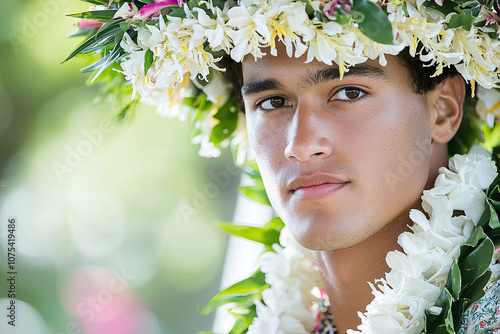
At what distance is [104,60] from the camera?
2.11 meters

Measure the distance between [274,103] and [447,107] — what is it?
557 millimetres

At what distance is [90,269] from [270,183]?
2.93 meters

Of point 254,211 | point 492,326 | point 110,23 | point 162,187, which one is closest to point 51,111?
point 162,187

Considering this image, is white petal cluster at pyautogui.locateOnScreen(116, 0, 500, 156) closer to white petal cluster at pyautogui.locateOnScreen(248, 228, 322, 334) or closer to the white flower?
the white flower

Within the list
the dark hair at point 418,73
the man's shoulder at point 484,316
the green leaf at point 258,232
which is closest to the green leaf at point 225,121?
the green leaf at point 258,232

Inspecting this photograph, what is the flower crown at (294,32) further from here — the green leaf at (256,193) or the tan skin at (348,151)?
the green leaf at (256,193)

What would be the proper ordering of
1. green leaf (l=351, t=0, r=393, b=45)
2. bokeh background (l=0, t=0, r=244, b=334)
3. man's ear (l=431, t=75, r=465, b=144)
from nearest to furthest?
green leaf (l=351, t=0, r=393, b=45) < man's ear (l=431, t=75, r=465, b=144) < bokeh background (l=0, t=0, r=244, b=334)

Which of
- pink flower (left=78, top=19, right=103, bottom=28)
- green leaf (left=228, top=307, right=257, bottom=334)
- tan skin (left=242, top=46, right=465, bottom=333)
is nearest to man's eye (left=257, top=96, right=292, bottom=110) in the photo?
tan skin (left=242, top=46, right=465, bottom=333)

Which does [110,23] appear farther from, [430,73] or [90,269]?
[90,269]

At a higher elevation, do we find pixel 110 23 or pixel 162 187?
pixel 110 23

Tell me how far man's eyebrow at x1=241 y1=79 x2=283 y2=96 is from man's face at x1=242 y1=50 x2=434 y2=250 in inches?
0.5

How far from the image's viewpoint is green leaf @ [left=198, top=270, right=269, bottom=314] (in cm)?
265

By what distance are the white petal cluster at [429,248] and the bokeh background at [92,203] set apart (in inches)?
77.6

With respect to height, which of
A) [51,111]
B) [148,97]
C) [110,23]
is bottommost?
[51,111]
